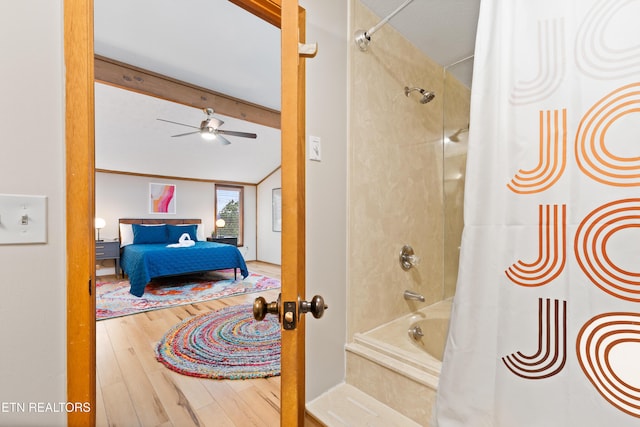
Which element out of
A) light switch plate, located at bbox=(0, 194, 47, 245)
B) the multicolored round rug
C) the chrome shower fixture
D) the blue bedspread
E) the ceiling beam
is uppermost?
the ceiling beam

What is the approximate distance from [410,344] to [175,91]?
3.79 m

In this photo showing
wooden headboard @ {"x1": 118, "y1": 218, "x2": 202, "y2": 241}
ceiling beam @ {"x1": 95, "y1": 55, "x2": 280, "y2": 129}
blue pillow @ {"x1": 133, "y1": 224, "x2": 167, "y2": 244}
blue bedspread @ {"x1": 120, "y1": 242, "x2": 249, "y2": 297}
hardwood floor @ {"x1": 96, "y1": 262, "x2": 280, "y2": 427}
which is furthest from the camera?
wooden headboard @ {"x1": 118, "y1": 218, "x2": 202, "y2": 241}

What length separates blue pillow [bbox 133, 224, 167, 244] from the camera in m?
5.08

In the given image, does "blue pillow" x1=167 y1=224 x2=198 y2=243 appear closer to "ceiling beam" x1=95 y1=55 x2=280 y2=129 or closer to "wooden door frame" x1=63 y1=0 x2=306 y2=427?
"ceiling beam" x1=95 y1=55 x2=280 y2=129

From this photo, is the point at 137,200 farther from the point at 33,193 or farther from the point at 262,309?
the point at 262,309

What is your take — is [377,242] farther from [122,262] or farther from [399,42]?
[122,262]

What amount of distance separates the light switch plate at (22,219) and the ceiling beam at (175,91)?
2968 mm

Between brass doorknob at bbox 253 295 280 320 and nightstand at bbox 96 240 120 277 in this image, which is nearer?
brass doorknob at bbox 253 295 280 320

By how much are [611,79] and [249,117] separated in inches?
162

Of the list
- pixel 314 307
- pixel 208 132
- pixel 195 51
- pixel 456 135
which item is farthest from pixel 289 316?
pixel 208 132

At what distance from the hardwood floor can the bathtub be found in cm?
67

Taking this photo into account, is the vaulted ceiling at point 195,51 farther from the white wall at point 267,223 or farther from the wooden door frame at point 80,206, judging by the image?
the white wall at point 267,223

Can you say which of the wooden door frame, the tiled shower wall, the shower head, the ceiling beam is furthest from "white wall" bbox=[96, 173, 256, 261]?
the shower head

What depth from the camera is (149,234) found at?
516 cm
